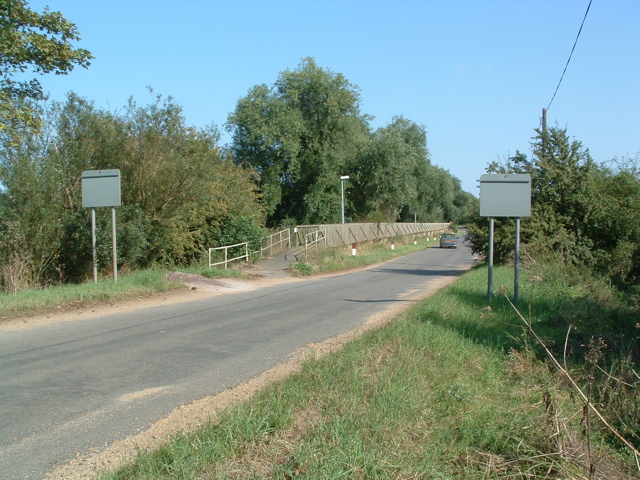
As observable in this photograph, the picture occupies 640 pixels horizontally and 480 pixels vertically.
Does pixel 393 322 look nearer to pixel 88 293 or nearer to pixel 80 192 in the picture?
pixel 88 293

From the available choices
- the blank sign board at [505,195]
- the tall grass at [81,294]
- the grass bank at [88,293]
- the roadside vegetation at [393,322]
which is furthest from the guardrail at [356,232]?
the blank sign board at [505,195]

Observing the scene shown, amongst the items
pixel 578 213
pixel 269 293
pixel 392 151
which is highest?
pixel 392 151

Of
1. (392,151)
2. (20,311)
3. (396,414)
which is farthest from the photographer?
(392,151)

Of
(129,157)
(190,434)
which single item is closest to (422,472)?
(190,434)

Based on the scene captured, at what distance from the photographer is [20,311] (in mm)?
11094

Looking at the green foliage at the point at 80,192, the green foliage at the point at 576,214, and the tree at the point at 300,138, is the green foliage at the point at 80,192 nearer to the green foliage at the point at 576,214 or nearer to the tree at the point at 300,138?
the green foliage at the point at 576,214

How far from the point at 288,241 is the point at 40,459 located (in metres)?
29.8

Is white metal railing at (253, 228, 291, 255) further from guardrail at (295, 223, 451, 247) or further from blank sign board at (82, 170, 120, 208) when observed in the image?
blank sign board at (82, 170, 120, 208)

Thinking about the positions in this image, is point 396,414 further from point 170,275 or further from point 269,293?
point 170,275

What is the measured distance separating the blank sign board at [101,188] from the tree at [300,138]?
2829 cm

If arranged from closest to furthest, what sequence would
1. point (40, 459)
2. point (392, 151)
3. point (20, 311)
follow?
point (40, 459) < point (20, 311) < point (392, 151)

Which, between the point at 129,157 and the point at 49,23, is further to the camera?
the point at 129,157

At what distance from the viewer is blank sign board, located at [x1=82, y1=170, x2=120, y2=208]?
1441 centimetres

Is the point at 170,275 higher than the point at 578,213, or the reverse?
the point at 578,213
